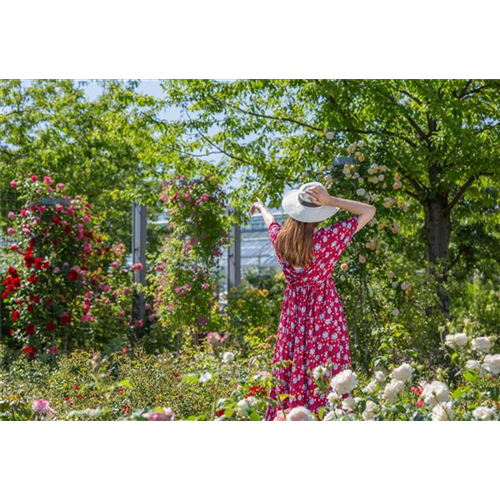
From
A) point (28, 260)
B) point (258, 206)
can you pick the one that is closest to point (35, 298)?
point (28, 260)

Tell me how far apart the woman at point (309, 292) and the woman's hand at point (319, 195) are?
1 centimetres

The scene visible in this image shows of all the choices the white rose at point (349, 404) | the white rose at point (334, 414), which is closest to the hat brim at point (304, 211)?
the white rose at point (334, 414)

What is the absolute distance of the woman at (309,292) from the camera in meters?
3.12

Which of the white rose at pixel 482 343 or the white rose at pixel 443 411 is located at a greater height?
the white rose at pixel 482 343

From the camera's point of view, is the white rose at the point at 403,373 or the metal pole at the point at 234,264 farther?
the metal pole at the point at 234,264

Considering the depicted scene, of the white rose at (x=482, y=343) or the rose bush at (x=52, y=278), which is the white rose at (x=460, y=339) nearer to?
the white rose at (x=482, y=343)

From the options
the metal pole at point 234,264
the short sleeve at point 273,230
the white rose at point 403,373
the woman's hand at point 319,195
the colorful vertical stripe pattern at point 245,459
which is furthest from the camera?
the metal pole at point 234,264

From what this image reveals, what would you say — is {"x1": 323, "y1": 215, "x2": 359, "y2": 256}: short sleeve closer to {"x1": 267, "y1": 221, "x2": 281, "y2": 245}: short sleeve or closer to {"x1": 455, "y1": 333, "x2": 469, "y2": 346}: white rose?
{"x1": 267, "y1": 221, "x2": 281, "y2": 245}: short sleeve

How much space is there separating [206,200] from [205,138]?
0.59m

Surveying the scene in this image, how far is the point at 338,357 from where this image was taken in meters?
3.18

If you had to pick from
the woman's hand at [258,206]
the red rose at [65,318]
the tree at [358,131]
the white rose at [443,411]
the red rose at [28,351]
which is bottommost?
the red rose at [28,351]

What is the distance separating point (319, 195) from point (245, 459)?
75.5 inches

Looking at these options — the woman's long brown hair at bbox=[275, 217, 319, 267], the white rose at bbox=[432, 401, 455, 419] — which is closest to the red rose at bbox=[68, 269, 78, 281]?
the woman's long brown hair at bbox=[275, 217, 319, 267]
